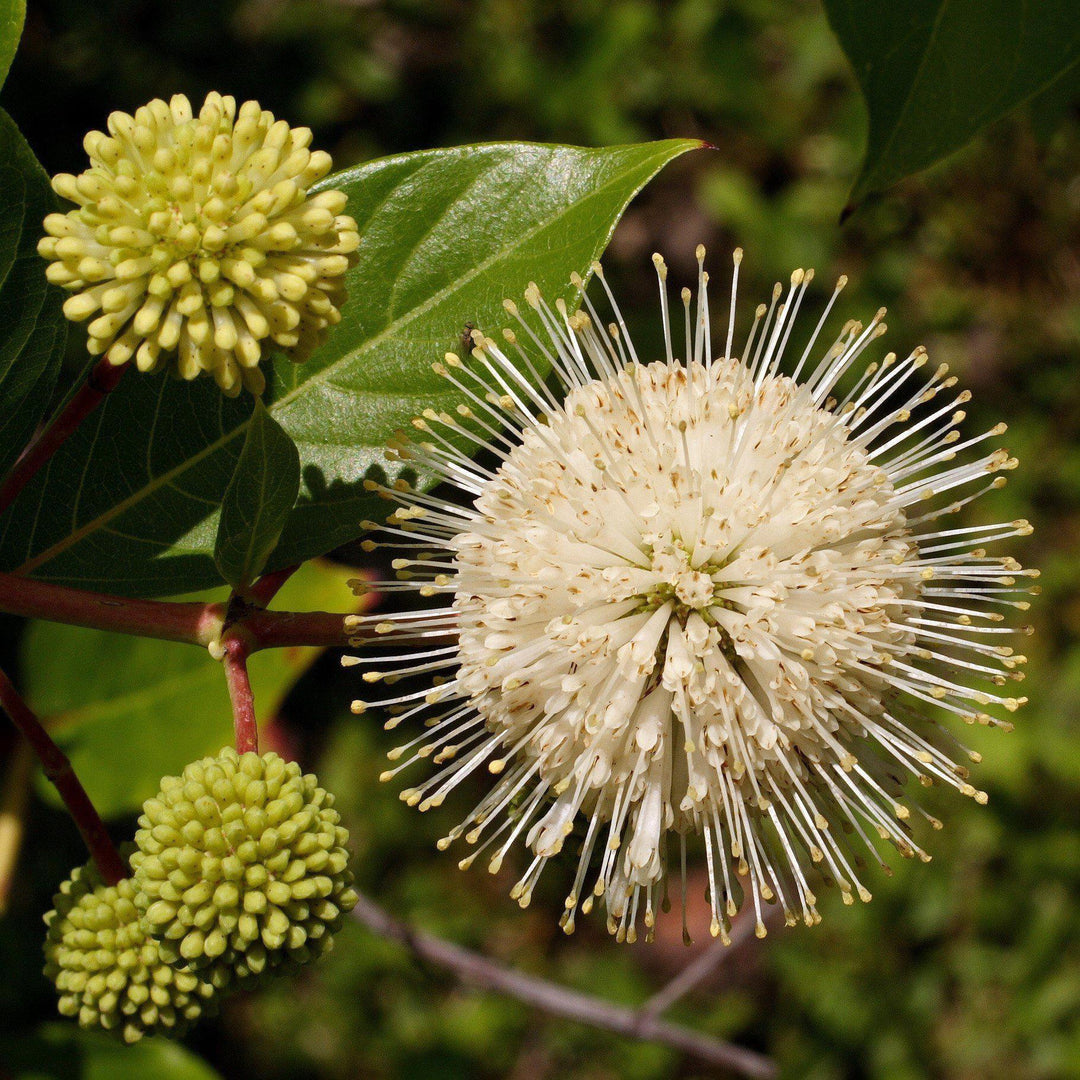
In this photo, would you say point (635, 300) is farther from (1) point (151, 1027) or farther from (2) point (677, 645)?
(1) point (151, 1027)

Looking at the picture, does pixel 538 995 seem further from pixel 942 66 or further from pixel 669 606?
pixel 942 66

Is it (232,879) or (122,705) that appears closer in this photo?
(232,879)

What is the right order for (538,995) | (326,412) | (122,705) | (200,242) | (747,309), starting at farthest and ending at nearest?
(747,309), (538,995), (122,705), (326,412), (200,242)

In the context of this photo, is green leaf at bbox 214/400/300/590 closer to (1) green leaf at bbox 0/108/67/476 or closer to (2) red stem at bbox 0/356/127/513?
(2) red stem at bbox 0/356/127/513

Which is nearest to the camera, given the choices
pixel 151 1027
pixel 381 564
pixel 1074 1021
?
pixel 151 1027

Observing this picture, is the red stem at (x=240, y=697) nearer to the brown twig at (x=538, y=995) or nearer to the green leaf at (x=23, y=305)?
the green leaf at (x=23, y=305)

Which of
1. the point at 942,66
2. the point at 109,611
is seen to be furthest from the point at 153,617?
the point at 942,66

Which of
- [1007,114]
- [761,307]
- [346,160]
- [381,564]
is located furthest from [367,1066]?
[1007,114]

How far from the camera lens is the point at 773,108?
4.62 meters

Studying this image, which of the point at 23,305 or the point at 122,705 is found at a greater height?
the point at 23,305

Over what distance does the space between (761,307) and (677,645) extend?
0.49 m

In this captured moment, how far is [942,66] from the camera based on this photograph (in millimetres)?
1563

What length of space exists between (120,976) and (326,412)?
2.45 feet

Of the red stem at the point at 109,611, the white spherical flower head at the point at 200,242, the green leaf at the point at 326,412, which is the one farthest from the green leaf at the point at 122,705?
the white spherical flower head at the point at 200,242
